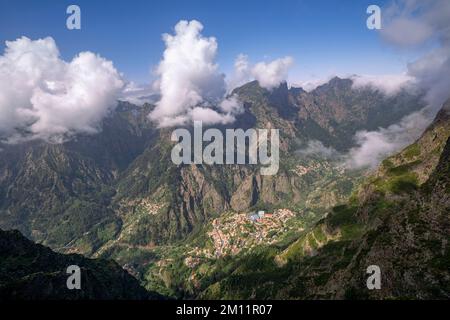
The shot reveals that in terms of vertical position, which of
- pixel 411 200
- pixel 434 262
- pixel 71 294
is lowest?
pixel 71 294

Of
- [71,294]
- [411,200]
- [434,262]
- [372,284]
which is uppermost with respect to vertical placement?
[411,200]

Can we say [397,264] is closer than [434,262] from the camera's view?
No

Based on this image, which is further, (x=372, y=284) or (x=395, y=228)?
(x=395, y=228)
